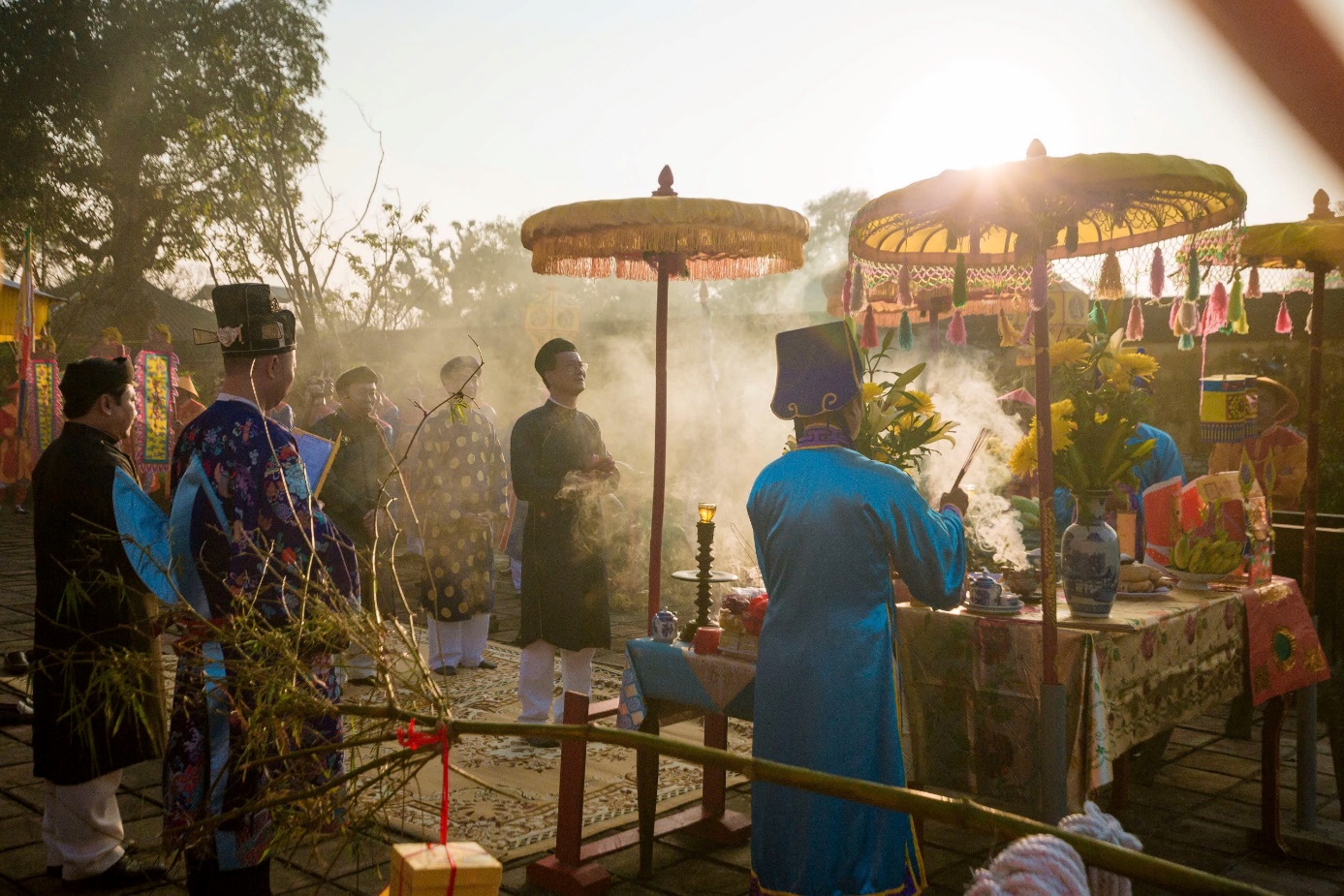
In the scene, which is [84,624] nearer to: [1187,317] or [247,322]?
[247,322]

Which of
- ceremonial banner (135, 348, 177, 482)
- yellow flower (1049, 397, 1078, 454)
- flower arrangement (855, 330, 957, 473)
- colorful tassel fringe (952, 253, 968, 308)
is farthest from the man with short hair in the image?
ceremonial banner (135, 348, 177, 482)

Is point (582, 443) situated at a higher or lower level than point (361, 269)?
lower

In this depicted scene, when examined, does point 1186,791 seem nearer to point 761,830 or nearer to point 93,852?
point 761,830

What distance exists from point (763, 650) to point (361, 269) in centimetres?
1376

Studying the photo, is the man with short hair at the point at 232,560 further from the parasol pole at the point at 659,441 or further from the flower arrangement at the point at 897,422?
the flower arrangement at the point at 897,422

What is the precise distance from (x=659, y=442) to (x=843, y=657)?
2195 millimetres

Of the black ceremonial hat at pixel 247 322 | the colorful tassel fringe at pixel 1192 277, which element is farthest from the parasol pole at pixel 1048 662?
the black ceremonial hat at pixel 247 322

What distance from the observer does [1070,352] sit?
159 inches

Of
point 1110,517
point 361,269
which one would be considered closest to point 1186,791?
point 1110,517

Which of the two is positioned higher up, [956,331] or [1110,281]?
[1110,281]

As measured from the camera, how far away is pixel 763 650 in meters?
3.35

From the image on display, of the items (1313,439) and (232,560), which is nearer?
(232,560)

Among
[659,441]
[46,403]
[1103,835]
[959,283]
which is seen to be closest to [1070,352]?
[959,283]

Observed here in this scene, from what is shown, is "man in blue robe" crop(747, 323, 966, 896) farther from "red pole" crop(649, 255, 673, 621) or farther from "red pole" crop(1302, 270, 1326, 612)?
"red pole" crop(1302, 270, 1326, 612)
